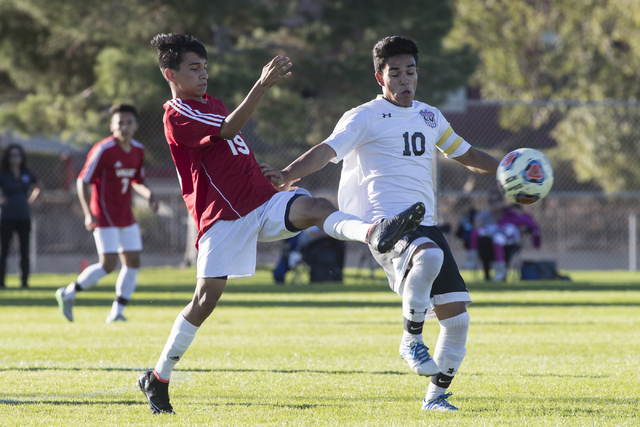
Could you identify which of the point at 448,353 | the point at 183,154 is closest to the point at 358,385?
the point at 448,353

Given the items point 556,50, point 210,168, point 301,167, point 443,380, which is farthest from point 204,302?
point 556,50

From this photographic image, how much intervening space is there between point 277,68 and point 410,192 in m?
1.02

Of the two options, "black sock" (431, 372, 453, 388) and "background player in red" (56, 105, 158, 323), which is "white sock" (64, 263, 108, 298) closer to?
"background player in red" (56, 105, 158, 323)

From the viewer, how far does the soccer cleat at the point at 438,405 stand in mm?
4270

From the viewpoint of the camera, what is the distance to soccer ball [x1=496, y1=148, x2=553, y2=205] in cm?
458

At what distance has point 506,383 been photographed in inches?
201

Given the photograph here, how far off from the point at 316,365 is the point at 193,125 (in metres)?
2.29

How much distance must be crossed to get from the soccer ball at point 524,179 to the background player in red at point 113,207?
16.2 ft

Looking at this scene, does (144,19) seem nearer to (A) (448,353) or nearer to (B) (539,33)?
(A) (448,353)

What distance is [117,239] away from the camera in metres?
8.85

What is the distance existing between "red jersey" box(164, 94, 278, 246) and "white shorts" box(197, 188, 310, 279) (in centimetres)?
4

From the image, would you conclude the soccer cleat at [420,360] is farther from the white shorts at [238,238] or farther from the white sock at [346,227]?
the white shorts at [238,238]

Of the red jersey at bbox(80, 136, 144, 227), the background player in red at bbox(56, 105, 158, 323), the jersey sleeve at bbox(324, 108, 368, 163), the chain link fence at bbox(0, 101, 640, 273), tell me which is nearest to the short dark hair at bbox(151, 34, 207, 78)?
the jersey sleeve at bbox(324, 108, 368, 163)

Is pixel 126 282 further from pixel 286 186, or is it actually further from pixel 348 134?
pixel 348 134
